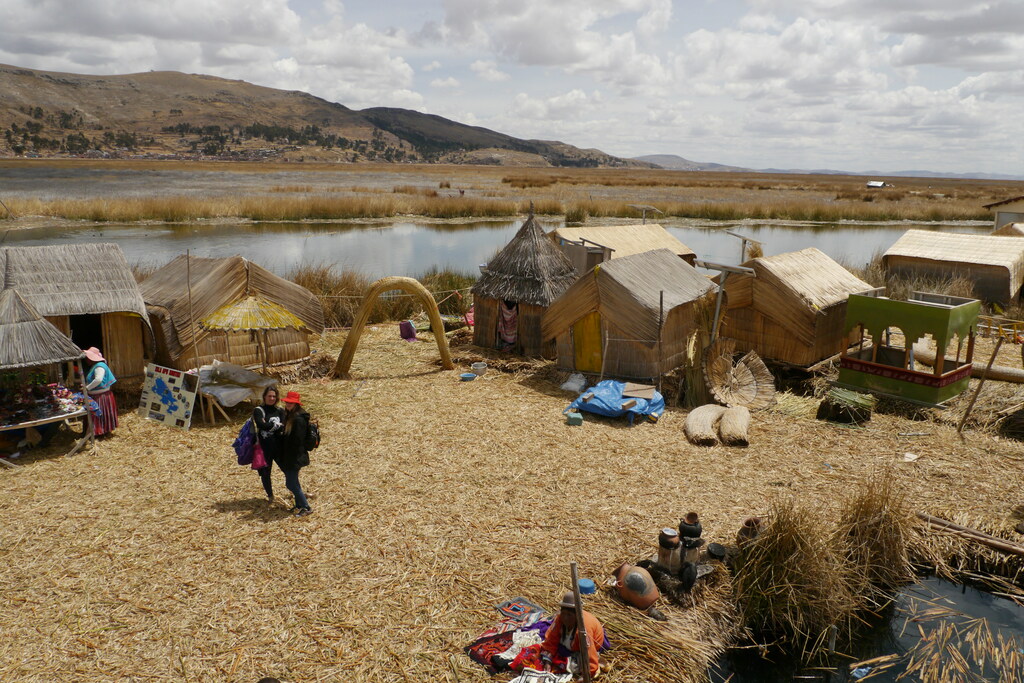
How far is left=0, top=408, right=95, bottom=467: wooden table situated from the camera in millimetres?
9656

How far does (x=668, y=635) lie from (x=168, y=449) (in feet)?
25.3

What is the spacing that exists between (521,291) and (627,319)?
3440mm

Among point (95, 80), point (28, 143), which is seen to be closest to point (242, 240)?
point (28, 143)

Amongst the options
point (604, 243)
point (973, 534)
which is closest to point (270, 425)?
point (973, 534)

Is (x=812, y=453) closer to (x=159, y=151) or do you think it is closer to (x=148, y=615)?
(x=148, y=615)

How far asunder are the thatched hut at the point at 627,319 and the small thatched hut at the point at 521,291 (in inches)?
57.0

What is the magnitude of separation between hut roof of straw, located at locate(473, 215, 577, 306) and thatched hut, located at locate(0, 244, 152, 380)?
23.6ft

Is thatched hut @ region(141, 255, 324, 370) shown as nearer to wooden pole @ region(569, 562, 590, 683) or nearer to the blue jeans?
the blue jeans

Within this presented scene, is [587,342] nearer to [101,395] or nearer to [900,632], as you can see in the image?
[900,632]

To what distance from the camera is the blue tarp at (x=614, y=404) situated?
468 inches

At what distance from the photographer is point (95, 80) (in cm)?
17738

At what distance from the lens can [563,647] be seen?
19.9 feet

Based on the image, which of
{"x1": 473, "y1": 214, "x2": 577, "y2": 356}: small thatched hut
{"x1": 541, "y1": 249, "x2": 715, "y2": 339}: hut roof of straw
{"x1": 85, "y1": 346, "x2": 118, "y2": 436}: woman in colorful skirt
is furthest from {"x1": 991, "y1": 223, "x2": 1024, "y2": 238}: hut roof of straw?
{"x1": 85, "y1": 346, "x2": 118, "y2": 436}: woman in colorful skirt

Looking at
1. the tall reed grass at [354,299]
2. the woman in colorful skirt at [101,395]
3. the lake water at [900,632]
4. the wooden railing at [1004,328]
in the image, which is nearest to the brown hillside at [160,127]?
the tall reed grass at [354,299]
